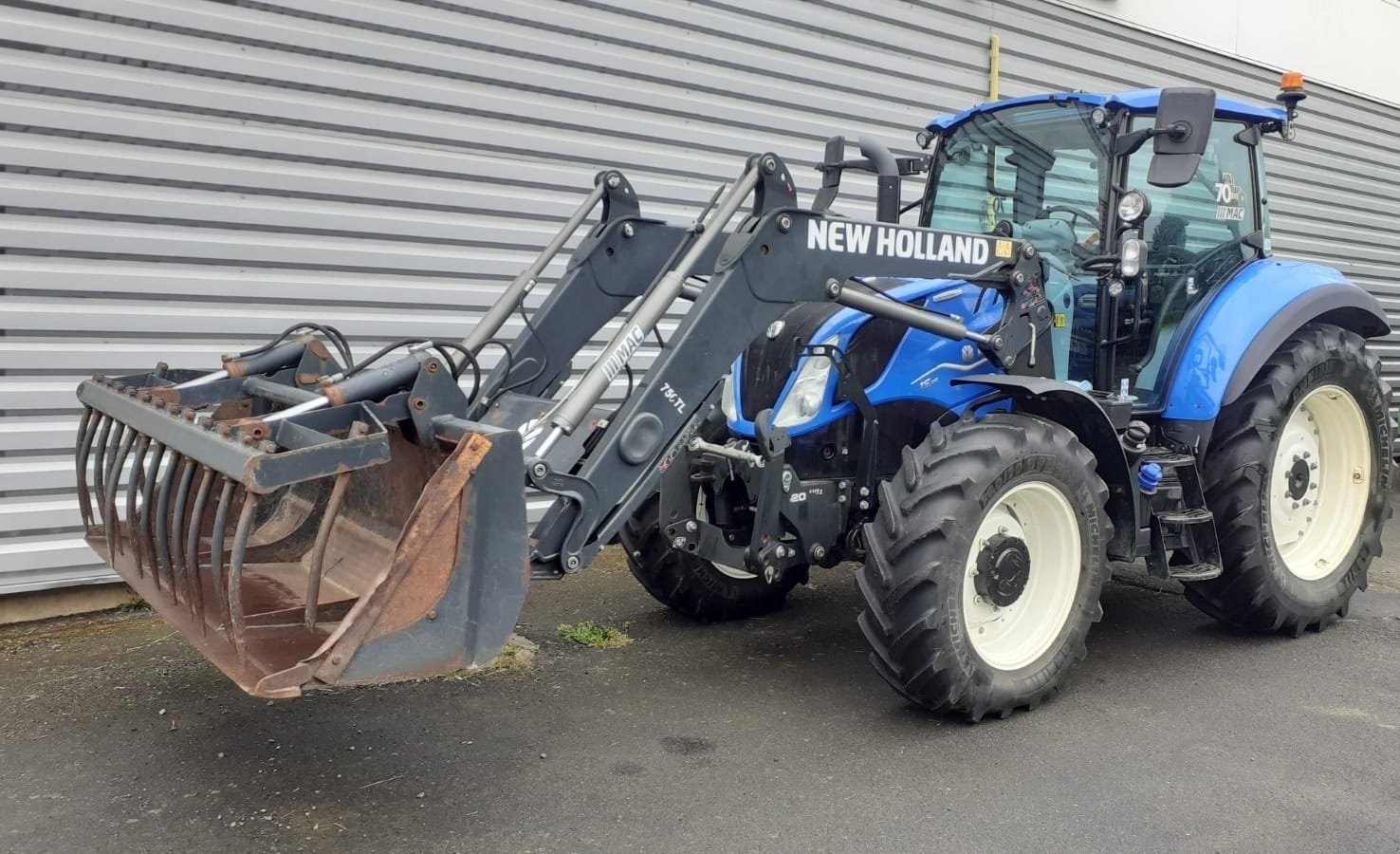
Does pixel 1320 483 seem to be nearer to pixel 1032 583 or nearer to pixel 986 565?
pixel 1032 583

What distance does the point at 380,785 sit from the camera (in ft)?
11.1

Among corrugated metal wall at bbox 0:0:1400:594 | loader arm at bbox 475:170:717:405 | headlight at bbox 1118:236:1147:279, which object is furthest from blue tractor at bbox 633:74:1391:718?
corrugated metal wall at bbox 0:0:1400:594

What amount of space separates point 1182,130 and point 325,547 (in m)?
3.35

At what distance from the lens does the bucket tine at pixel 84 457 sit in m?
3.88

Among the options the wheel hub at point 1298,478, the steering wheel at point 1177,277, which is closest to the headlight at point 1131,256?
the steering wheel at point 1177,277

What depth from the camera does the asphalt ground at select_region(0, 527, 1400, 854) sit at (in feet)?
10.3

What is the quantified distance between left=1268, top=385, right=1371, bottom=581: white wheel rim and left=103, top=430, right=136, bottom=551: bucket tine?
473 cm

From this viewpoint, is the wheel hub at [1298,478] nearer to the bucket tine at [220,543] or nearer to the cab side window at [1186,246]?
the cab side window at [1186,246]

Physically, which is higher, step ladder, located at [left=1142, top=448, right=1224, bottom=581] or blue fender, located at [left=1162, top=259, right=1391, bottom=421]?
blue fender, located at [left=1162, top=259, right=1391, bottom=421]

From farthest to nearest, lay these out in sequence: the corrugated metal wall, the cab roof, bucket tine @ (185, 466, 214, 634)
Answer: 1. the corrugated metal wall
2. the cab roof
3. bucket tine @ (185, 466, 214, 634)

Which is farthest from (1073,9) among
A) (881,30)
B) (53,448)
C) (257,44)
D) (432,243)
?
(53,448)

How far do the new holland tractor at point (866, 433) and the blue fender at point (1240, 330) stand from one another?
18 millimetres

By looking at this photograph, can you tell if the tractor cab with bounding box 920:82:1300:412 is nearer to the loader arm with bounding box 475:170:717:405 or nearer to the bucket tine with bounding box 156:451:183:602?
the loader arm with bounding box 475:170:717:405

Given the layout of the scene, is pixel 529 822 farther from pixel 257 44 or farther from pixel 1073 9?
pixel 1073 9
